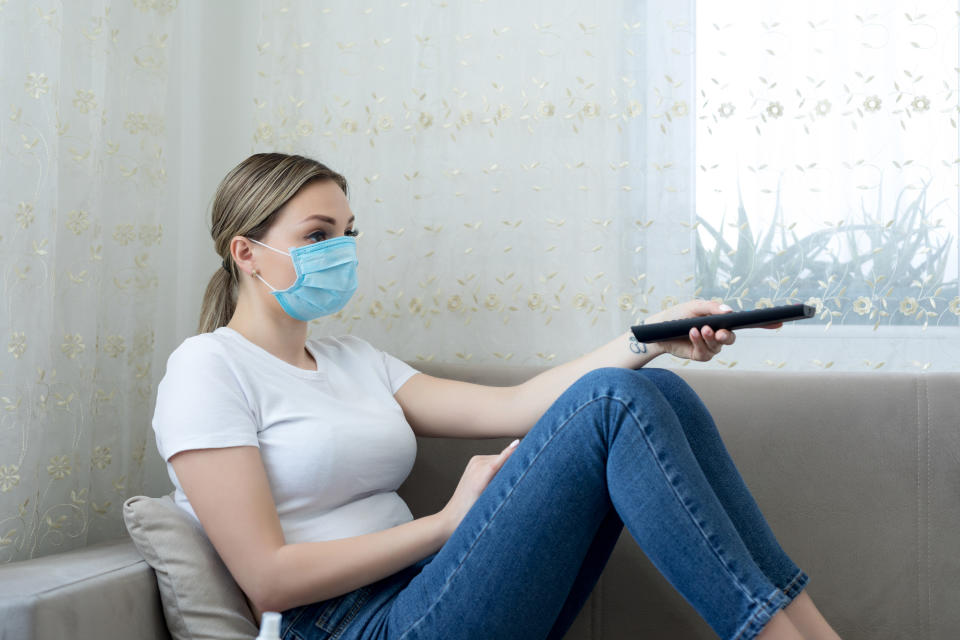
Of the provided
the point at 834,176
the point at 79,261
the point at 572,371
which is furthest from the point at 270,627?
the point at 834,176

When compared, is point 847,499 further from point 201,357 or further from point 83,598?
point 83,598

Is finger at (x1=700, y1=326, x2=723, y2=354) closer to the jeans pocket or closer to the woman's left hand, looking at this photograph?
the woman's left hand

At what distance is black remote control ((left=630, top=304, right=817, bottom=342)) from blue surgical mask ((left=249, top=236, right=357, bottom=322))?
48cm

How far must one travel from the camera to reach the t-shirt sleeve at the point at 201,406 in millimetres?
1075

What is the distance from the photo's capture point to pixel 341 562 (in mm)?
1064

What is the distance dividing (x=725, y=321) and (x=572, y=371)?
288 mm

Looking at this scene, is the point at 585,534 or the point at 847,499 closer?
the point at 585,534

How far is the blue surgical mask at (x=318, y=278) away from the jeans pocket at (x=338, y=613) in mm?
456

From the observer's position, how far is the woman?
0.96 meters

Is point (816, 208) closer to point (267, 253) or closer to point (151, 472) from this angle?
point (267, 253)

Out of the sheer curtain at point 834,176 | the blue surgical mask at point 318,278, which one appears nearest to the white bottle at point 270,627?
the blue surgical mask at point 318,278

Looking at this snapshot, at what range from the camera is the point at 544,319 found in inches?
65.7

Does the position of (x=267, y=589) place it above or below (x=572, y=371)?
below

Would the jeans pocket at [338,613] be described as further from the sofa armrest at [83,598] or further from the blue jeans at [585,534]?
the sofa armrest at [83,598]
